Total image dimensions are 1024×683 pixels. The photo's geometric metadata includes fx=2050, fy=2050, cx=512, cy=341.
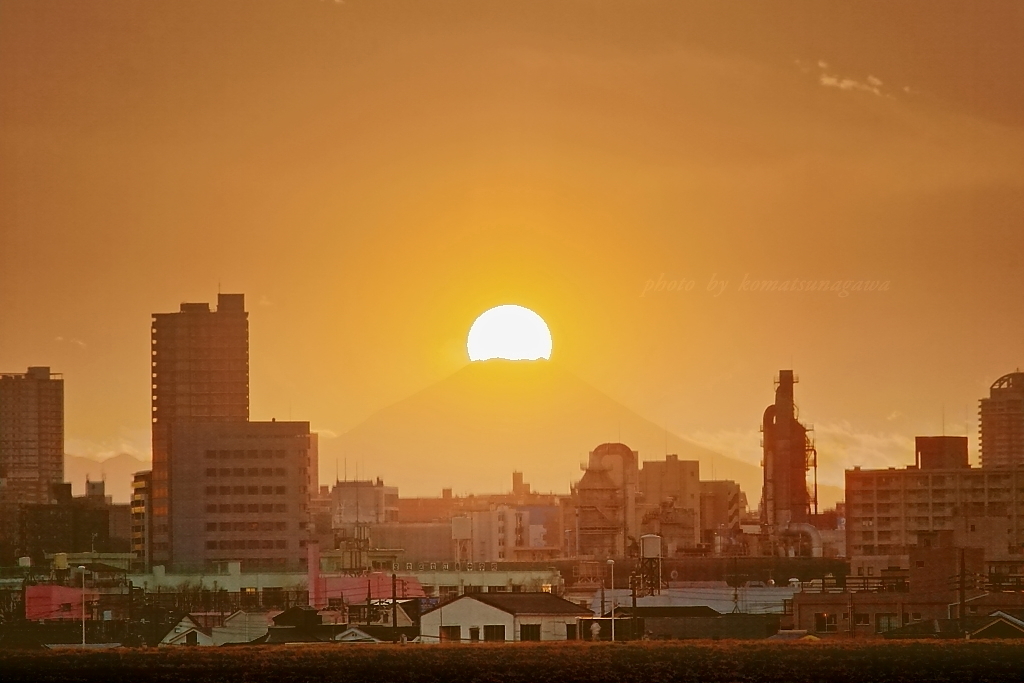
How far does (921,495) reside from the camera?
173125mm

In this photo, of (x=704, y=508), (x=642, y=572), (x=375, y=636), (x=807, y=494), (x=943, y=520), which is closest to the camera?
(x=375, y=636)

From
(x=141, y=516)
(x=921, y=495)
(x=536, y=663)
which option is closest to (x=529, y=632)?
(x=536, y=663)

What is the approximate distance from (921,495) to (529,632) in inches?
4166

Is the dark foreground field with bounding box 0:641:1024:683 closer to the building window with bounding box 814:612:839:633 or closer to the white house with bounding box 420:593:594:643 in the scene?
the white house with bounding box 420:593:594:643

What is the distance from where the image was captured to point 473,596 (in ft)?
243

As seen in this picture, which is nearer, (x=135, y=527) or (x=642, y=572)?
(x=642, y=572)

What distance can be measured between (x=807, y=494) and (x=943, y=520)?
→ 19067 millimetres

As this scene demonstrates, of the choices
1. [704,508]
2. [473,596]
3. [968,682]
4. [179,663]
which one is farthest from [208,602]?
[704,508]

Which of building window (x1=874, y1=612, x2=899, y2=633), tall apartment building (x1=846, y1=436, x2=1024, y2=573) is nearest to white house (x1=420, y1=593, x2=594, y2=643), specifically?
building window (x1=874, y1=612, x2=899, y2=633)

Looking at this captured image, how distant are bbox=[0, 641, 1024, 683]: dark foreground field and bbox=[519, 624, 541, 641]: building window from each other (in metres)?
5.96

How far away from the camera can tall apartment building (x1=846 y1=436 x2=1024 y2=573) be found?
6570 inches

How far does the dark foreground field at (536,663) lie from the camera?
203 feet

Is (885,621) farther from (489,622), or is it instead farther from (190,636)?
(190,636)

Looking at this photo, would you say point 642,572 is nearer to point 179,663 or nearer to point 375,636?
point 375,636
